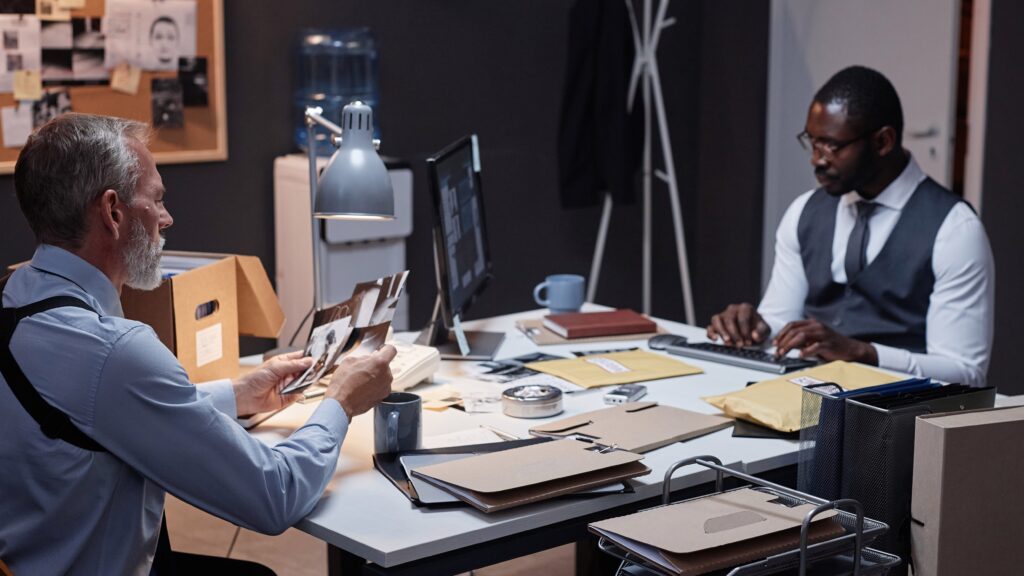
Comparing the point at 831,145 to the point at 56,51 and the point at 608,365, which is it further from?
the point at 56,51

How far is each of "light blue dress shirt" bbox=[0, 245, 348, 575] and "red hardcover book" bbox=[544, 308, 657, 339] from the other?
1.27 metres

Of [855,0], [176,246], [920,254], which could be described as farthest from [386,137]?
[920,254]

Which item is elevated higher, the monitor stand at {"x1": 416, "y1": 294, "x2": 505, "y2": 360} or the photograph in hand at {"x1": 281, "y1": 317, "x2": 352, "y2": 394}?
the photograph in hand at {"x1": 281, "y1": 317, "x2": 352, "y2": 394}

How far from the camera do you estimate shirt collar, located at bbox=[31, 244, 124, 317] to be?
162cm

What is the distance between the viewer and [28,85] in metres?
3.60

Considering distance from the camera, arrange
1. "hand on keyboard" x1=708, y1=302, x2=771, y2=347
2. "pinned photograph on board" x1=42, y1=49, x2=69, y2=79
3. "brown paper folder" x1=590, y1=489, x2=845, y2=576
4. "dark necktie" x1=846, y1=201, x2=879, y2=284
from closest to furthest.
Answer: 1. "brown paper folder" x1=590, y1=489, x2=845, y2=576
2. "hand on keyboard" x1=708, y1=302, x2=771, y2=347
3. "dark necktie" x1=846, y1=201, x2=879, y2=284
4. "pinned photograph on board" x1=42, y1=49, x2=69, y2=79

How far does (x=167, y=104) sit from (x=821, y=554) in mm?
2958

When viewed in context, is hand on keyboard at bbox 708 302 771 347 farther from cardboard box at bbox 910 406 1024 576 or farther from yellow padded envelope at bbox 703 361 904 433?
cardboard box at bbox 910 406 1024 576

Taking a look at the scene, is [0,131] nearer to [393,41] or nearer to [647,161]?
[393,41]

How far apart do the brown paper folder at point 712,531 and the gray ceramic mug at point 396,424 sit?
0.44 metres

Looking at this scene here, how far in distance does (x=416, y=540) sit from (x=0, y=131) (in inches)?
102

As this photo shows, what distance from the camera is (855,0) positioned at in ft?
15.3

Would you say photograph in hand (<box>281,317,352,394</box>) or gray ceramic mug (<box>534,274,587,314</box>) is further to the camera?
gray ceramic mug (<box>534,274,587,314</box>)

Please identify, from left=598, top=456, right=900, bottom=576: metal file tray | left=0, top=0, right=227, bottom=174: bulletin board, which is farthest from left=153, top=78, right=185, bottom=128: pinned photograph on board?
left=598, top=456, right=900, bottom=576: metal file tray
